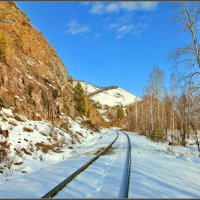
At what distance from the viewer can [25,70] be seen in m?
30.5

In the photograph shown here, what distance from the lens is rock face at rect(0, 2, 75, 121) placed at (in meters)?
23.8

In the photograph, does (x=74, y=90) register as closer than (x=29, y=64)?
No

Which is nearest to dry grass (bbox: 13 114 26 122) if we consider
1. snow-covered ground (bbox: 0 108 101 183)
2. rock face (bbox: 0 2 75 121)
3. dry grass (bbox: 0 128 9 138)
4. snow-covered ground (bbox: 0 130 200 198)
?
snow-covered ground (bbox: 0 108 101 183)

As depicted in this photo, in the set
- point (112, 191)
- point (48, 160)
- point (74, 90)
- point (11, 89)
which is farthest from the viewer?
point (74, 90)

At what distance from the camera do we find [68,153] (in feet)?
61.9

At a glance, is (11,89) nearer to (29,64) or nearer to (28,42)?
(29,64)

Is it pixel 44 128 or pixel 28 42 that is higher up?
pixel 28 42

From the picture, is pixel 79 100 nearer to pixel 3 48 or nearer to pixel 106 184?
pixel 3 48

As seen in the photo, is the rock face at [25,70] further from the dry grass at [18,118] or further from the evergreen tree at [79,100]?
the evergreen tree at [79,100]

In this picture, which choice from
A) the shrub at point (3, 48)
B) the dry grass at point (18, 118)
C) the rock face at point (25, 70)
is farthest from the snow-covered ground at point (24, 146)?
the shrub at point (3, 48)

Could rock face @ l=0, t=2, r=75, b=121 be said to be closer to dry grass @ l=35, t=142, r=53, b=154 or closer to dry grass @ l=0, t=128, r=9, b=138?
dry grass @ l=35, t=142, r=53, b=154

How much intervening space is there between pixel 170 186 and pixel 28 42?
33.2 meters

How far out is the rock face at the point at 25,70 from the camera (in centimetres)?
2378

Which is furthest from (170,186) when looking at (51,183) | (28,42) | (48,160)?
(28,42)
